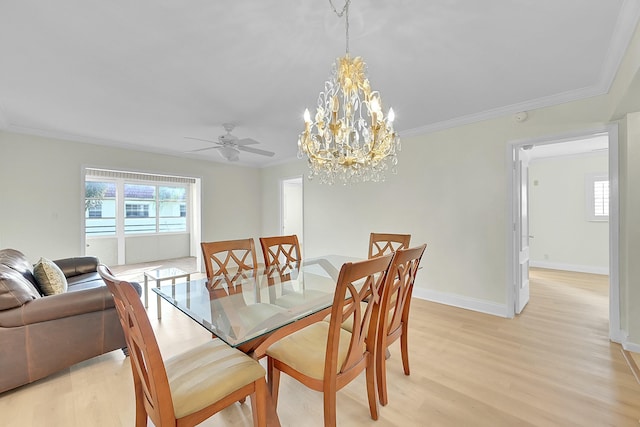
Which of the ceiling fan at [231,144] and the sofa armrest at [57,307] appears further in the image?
the ceiling fan at [231,144]

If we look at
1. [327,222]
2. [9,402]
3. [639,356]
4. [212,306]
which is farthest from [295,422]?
[327,222]

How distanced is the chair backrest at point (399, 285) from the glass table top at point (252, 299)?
360mm

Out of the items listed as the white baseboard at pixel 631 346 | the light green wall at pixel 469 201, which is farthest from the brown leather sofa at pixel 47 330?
the white baseboard at pixel 631 346

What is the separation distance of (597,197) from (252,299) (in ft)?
21.2

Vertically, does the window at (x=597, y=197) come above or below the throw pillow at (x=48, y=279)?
above

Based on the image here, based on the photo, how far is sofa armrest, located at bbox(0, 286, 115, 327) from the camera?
1.76m

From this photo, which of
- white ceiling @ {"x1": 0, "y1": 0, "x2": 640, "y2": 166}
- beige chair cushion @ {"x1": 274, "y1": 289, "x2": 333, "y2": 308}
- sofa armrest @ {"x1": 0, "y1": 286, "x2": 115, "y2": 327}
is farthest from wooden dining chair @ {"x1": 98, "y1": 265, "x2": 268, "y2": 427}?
white ceiling @ {"x1": 0, "y1": 0, "x2": 640, "y2": 166}

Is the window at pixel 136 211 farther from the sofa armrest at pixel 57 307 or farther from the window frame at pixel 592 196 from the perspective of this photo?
the window frame at pixel 592 196

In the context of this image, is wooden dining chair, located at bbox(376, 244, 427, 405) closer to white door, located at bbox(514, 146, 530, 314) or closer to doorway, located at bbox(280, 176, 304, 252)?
white door, located at bbox(514, 146, 530, 314)

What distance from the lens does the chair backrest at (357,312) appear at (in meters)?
1.20

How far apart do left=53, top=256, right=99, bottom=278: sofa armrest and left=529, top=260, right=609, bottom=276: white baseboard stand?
7801mm

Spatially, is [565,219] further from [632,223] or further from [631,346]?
[631,346]

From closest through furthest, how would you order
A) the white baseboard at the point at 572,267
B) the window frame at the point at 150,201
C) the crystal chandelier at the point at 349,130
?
the crystal chandelier at the point at 349,130 → the white baseboard at the point at 572,267 → the window frame at the point at 150,201

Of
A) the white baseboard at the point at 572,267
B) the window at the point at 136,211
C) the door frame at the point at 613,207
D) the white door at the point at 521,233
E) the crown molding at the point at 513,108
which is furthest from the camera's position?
the window at the point at 136,211
